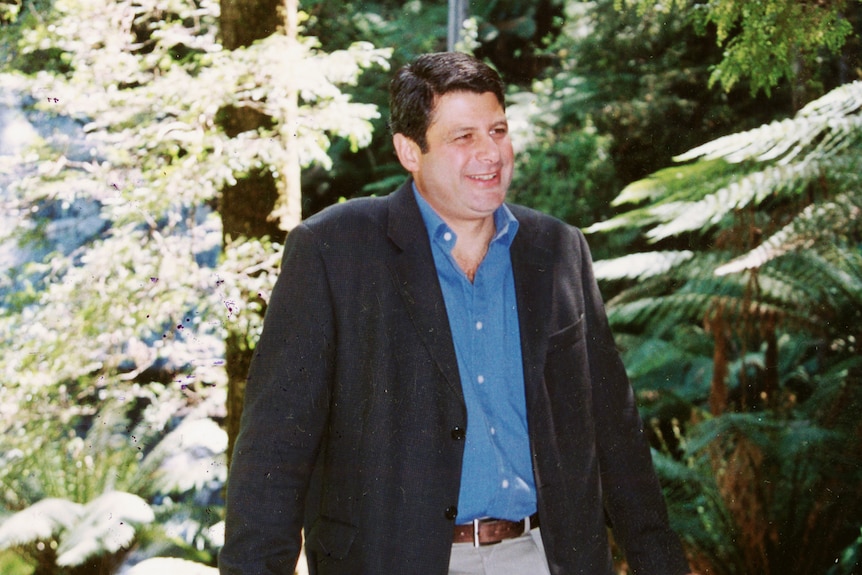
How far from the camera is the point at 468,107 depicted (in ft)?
5.98

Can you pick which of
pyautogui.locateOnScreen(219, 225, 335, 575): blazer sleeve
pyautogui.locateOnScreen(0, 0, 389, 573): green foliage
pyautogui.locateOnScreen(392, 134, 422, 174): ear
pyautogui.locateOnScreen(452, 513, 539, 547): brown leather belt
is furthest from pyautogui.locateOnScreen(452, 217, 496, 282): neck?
pyautogui.locateOnScreen(0, 0, 389, 573): green foliage

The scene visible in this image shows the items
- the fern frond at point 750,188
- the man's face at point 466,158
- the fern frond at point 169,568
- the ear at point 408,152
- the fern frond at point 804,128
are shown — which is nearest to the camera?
the man's face at point 466,158

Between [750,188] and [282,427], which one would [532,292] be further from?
[750,188]

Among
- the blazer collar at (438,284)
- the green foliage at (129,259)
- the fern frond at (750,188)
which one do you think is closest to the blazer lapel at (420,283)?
the blazer collar at (438,284)

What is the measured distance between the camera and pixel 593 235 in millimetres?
7938

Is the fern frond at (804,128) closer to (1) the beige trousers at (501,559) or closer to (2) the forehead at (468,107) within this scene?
(2) the forehead at (468,107)

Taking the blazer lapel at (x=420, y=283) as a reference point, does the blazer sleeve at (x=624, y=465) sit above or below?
below

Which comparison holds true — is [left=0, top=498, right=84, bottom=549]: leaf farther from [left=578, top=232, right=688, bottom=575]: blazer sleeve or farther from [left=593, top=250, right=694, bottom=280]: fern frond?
[left=578, top=232, right=688, bottom=575]: blazer sleeve

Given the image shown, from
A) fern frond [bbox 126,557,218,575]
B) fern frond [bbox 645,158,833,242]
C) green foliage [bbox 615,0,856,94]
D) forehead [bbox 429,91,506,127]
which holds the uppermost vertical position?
green foliage [bbox 615,0,856,94]

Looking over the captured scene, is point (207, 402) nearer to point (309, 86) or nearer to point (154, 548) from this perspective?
point (154, 548)

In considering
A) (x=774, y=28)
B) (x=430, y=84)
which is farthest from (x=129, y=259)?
(x=774, y=28)

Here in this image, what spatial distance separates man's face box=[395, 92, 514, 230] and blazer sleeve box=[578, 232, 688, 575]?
32 centimetres

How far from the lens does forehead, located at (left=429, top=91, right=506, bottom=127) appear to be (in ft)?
5.98

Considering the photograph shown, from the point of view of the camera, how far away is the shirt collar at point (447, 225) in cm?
181
